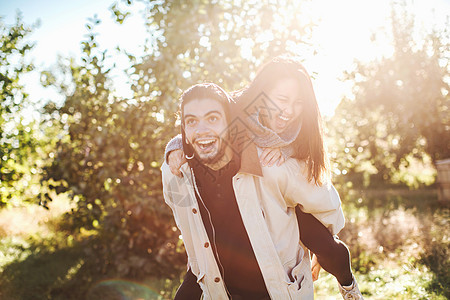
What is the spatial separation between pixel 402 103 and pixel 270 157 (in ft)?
31.9

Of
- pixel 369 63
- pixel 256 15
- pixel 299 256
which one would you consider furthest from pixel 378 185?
pixel 299 256

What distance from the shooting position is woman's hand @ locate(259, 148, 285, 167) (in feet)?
6.40

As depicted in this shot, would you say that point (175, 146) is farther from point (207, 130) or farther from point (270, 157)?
point (270, 157)

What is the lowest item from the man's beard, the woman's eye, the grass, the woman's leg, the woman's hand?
the grass

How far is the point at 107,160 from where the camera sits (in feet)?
15.8

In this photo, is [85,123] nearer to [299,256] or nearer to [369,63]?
[299,256]

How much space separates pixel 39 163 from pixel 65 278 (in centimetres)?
210

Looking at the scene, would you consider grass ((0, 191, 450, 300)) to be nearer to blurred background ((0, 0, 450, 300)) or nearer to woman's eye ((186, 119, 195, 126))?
blurred background ((0, 0, 450, 300))

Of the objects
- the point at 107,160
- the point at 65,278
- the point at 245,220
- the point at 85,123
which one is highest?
the point at 85,123

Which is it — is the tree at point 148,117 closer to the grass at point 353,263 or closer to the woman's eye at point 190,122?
the grass at point 353,263

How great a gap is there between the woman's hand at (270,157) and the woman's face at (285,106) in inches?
9.2

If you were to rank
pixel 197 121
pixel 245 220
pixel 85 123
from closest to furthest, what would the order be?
pixel 245 220
pixel 197 121
pixel 85 123

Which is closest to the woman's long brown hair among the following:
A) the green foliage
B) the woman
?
the woman

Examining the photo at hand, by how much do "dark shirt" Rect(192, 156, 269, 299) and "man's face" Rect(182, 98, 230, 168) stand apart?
0.44 ft
